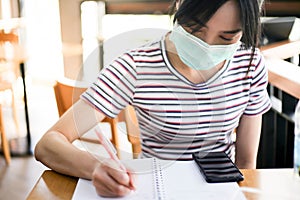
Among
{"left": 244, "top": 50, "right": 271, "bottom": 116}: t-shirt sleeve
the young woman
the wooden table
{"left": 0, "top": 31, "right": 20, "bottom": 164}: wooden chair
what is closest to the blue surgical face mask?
the young woman

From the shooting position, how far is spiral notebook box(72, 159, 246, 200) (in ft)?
2.82

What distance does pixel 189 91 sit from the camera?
117 centimetres

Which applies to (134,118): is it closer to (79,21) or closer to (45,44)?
(79,21)

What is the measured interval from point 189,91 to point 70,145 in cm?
36

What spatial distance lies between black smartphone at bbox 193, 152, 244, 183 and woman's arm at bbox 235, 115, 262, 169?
7.9 inches

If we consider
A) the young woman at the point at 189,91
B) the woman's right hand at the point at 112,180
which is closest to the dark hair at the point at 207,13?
the young woman at the point at 189,91

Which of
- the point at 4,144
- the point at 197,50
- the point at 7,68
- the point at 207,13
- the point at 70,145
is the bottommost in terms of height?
the point at 4,144

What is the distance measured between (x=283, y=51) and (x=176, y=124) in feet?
3.12

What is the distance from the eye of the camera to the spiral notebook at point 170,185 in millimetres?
860

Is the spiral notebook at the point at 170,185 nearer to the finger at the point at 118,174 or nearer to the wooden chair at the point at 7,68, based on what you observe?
the finger at the point at 118,174

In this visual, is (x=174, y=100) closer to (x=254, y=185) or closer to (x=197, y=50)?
(x=197, y=50)

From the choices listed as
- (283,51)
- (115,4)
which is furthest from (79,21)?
(283,51)

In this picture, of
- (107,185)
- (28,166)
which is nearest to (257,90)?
(107,185)

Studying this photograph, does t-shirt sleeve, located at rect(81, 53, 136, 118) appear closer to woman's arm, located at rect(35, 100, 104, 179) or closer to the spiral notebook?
woman's arm, located at rect(35, 100, 104, 179)
